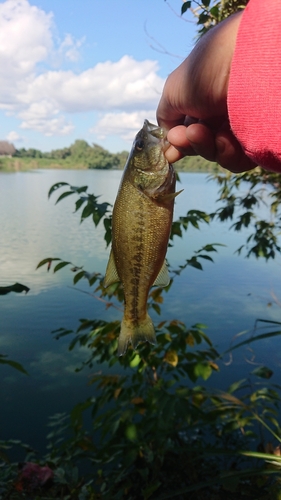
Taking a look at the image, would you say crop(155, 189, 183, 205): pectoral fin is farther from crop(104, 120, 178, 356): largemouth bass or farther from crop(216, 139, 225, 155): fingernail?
crop(216, 139, 225, 155): fingernail

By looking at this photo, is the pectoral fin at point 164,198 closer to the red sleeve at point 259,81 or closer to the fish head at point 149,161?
the fish head at point 149,161

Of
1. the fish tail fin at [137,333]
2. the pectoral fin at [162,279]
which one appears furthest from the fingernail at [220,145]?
the fish tail fin at [137,333]

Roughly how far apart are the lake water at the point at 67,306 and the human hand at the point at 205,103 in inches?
72.6

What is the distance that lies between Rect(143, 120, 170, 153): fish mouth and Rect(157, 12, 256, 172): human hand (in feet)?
0.06

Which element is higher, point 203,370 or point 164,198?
point 164,198

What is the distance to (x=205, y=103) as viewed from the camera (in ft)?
3.04

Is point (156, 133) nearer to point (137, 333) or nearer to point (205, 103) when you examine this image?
point (205, 103)

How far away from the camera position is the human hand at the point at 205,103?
83cm

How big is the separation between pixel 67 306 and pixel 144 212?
14.7ft

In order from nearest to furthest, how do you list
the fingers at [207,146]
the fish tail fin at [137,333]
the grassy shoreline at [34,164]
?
the fingers at [207,146] < the fish tail fin at [137,333] < the grassy shoreline at [34,164]

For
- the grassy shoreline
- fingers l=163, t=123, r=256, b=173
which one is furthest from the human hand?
the grassy shoreline

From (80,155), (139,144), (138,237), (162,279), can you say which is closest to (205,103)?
(139,144)

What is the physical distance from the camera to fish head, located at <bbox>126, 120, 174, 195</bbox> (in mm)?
1063

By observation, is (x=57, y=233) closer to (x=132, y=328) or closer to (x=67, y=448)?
(x=67, y=448)
